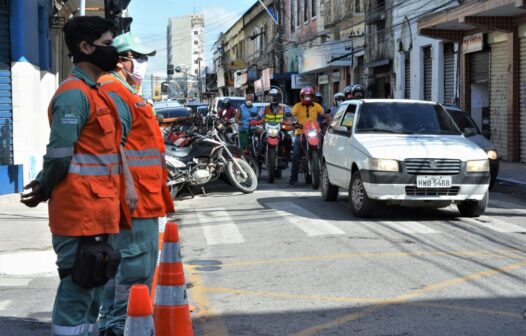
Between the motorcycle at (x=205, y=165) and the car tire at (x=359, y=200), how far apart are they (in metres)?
3.54

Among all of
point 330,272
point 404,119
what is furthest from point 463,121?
point 330,272

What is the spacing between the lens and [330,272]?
7.18 meters

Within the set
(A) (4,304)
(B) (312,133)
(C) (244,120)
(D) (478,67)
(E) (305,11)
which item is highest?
(E) (305,11)

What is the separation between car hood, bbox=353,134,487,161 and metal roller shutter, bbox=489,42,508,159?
11.3 metres

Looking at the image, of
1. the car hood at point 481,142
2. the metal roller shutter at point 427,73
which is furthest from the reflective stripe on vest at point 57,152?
the metal roller shutter at point 427,73

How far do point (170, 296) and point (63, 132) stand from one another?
1333 millimetres

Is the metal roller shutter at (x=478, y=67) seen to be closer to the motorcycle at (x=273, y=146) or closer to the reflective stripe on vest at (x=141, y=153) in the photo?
the motorcycle at (x=273, y=146)

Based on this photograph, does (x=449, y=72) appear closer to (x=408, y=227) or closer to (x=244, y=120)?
(x=244, y=120)

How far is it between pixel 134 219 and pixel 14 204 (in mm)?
8994

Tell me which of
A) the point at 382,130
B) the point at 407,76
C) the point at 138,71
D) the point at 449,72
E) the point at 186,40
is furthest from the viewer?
the point at 186,40

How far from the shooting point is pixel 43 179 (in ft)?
12.8

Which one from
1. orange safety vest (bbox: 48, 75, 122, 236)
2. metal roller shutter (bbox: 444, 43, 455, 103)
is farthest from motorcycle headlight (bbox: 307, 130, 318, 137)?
metal roller shutter (bbox: 444, 43, 455, 103)

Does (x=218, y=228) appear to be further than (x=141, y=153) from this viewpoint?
Yes

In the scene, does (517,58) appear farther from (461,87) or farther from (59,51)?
(59,51)
